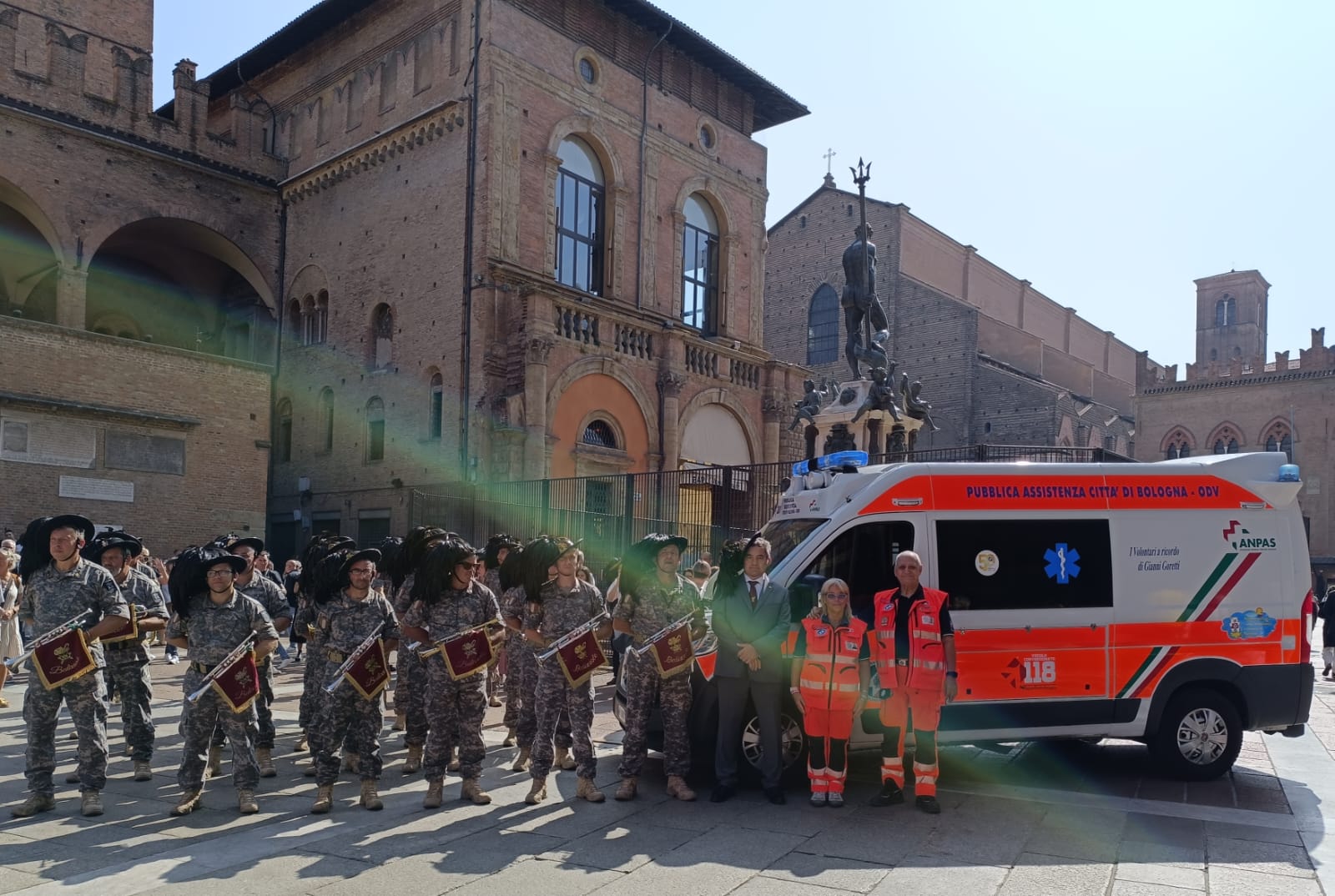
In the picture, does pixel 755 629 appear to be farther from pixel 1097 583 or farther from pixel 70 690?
pixel 70 690

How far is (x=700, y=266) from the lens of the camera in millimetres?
28969

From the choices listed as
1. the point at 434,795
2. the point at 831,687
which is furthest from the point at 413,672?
the point at 831,687

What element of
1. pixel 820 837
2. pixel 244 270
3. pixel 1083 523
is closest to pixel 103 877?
pixel 820 837

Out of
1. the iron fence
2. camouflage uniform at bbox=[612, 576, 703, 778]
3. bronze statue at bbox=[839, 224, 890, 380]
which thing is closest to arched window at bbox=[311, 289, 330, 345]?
the iron fence

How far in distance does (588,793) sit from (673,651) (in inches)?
45.9

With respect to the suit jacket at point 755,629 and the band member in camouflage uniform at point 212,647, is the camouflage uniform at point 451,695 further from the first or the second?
the suit jacket at point 755,629

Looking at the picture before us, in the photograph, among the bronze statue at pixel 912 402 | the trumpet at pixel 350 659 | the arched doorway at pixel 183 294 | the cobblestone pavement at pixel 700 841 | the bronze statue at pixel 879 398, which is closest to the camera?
the cobblestone pavement at pixel 700 841

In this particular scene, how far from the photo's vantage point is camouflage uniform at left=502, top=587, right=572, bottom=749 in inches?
324

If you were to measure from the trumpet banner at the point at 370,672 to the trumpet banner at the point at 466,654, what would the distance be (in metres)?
0.46

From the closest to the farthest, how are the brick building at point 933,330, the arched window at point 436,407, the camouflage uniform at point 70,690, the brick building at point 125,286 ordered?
1. the camouflage uniform at point 70,690
2. the brick building at point 125,286
3. the arched window at point 436,407
4. the brick building at point 933,330

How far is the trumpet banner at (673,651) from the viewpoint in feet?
24.3

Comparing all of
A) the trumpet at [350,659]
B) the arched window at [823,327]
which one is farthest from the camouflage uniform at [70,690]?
the arched window at [823,327]

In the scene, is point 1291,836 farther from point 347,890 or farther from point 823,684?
point 347,890

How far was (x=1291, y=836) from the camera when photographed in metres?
6.60
